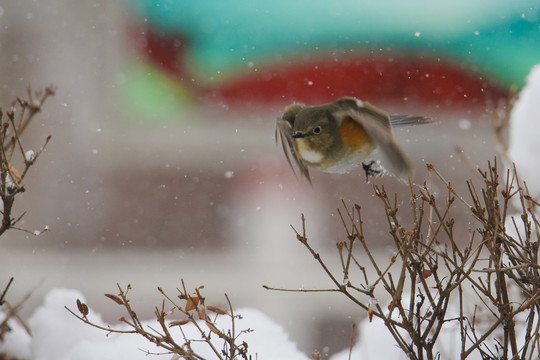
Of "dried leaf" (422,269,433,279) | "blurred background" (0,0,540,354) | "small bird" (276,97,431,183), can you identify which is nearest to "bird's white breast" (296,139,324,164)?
"small bird" (276,97,431,183)

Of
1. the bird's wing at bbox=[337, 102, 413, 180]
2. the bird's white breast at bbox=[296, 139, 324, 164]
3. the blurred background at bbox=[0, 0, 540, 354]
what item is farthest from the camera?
the blurred background at bbox=[0, 0, 540, 354]

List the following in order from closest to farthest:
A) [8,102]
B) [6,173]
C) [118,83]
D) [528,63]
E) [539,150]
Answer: [6,173] → [539,150] → [528,63] → [8,102] → [118,83]

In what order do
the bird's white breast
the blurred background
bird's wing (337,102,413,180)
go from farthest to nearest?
the blurred background, the bird's white breast, bird's wing (337,102,413,180)

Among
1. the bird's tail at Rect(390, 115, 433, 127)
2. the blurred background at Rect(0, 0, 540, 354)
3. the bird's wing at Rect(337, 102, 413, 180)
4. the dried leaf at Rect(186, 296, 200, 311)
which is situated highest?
the blurred background at Rect(0, 0, 540, 354)

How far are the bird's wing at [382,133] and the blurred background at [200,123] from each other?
1.34 m

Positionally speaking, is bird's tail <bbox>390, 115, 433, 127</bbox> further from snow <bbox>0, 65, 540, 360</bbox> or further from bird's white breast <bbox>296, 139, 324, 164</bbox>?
snow <bbox>0, 65, 540, 360</bbox>

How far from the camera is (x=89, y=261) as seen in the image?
87.7 inches

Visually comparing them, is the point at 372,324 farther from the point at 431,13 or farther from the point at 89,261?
the point at 89,261

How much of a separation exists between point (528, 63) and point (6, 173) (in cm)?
158

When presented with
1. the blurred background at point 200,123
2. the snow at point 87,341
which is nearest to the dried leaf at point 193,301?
the snow at point 87,341

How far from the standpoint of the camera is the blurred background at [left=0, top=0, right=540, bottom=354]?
1.92 m

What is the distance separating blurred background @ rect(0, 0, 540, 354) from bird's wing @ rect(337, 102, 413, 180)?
134 centimetres

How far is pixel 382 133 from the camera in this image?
460 millimetres

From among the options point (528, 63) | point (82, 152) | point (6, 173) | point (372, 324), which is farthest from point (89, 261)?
point (6, 173)
